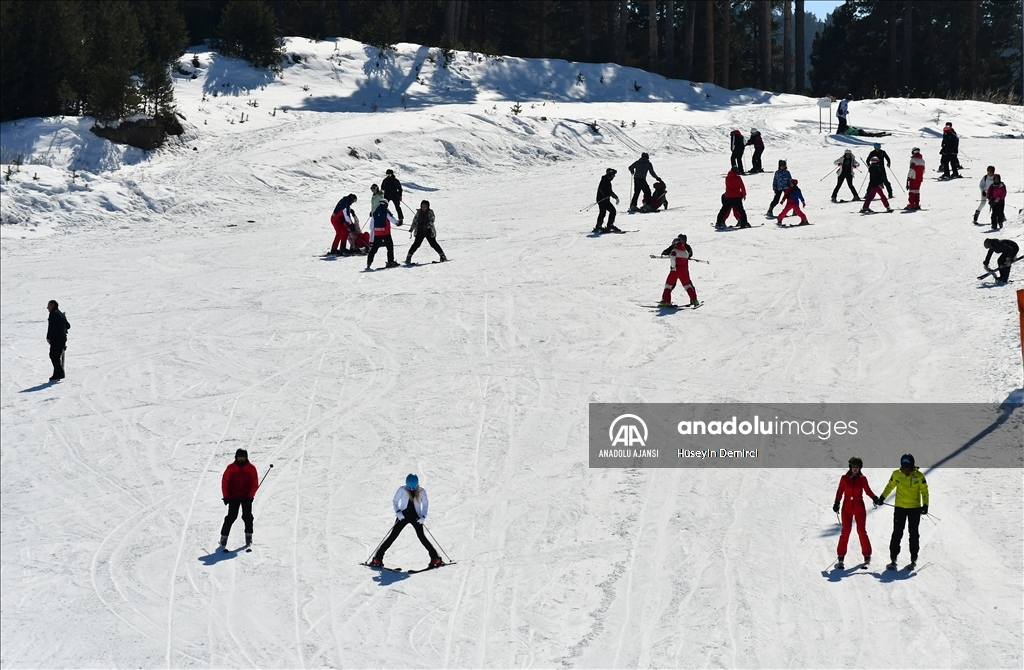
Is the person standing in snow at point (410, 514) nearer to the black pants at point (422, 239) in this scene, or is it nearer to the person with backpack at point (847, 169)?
the black pants at point (422, 239)

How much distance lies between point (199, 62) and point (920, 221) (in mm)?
21621

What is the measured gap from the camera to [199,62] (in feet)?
112

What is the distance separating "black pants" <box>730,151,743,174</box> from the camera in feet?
87.9

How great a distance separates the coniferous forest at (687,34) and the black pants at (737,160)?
1437cm

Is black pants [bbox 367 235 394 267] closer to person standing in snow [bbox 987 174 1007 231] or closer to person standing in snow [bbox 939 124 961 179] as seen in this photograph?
person standing in snow [bbox 987 174 1007 231]

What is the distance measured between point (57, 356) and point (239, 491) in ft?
19.9

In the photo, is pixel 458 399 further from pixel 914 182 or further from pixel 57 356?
pixel 914 182

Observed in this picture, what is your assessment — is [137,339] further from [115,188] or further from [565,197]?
[565,197]

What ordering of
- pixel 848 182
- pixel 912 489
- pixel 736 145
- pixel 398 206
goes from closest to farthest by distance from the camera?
pixel 912 489 → pixel 398 206 → pixel 848 182 → pixel 736 145

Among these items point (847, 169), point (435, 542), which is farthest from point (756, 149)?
point (435, 542)

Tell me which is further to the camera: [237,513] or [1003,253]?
[1003,253]

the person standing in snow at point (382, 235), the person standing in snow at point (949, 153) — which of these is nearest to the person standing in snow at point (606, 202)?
the person standing in snow at point (382, 235)

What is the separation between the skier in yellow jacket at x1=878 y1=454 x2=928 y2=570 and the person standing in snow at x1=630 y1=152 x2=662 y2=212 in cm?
1394

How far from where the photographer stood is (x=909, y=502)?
995cm
